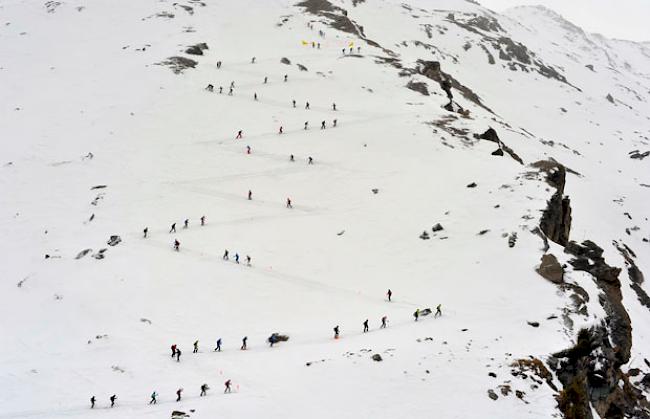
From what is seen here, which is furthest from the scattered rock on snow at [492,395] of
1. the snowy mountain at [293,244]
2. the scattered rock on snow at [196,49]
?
the scattered rock on snow at [196,49]

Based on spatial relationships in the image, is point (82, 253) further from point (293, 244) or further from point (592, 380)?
point (592, 380)

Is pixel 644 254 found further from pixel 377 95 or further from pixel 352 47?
pixel 352 47

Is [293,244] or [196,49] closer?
[293,244]

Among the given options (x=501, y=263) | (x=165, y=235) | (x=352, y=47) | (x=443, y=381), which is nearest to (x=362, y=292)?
(x=501, y=263)

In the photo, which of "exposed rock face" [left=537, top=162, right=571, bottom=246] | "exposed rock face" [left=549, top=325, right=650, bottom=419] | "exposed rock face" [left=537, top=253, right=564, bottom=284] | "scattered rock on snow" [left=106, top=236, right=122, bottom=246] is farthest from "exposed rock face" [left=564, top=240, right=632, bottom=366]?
"scattered rock on snow" [left=106, top=236, right=122, bottom=246]

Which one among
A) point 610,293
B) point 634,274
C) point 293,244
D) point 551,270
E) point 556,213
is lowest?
point 634,274

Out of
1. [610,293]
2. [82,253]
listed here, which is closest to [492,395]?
[610,293]

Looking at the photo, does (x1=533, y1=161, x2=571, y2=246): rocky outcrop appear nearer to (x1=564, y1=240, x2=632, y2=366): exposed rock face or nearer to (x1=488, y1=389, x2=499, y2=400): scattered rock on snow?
(x1=564, y1=240, x2=632, y2=366): exposed rock face
